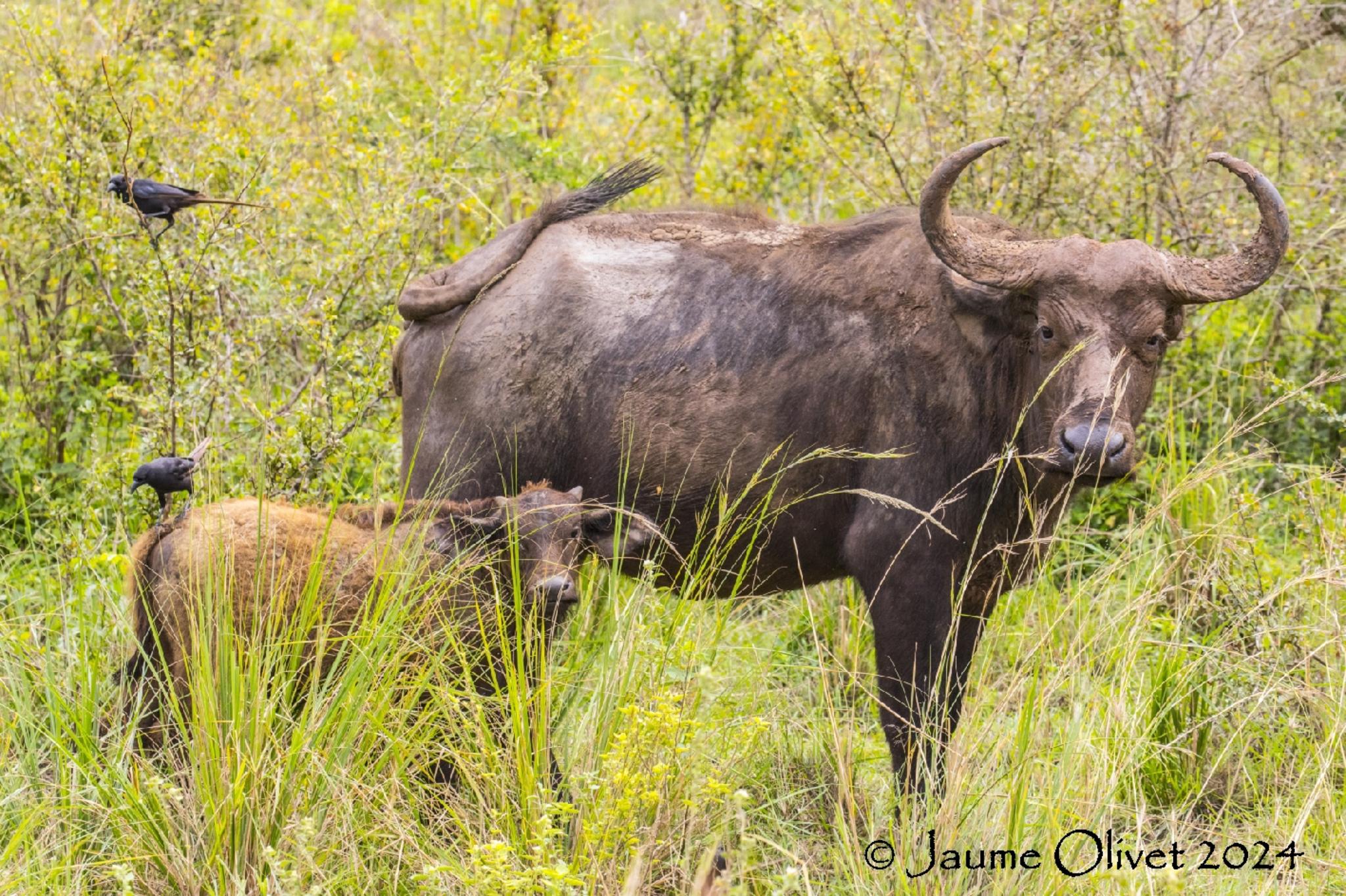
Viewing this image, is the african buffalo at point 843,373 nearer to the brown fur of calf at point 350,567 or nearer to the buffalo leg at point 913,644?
the buffalo leg at point 913,644

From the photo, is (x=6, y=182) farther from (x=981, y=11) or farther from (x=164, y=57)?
(x=981, y=11)

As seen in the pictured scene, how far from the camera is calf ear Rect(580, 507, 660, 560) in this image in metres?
4.93

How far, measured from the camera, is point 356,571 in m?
4.67

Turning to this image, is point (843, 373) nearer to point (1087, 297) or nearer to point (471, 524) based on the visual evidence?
point (1087, 297)

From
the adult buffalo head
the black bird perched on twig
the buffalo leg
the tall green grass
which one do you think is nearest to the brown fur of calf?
the tall green grass

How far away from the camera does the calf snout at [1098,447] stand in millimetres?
4387

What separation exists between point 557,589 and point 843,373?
132cm

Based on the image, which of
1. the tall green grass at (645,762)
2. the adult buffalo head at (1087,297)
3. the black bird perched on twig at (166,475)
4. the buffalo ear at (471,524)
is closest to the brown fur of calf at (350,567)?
the buffalo ear at (471,524)

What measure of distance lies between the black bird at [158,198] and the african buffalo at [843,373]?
2.96 ft

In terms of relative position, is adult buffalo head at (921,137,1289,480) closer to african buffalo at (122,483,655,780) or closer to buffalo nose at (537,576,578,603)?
african buffalo at (122,483,655,780)

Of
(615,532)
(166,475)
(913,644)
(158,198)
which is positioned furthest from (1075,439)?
(158,198)

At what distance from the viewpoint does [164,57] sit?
8.00m

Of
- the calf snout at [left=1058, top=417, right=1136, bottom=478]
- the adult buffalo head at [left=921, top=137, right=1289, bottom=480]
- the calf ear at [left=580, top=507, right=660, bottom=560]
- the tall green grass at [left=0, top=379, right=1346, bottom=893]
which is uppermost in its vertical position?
the adult buffalo head at [left=921, top=137, right=1289, bottom=480]

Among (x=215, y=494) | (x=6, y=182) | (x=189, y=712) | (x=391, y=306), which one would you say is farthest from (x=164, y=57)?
(x=189, y=712)
